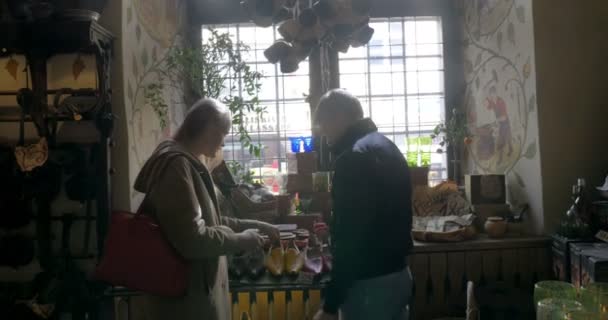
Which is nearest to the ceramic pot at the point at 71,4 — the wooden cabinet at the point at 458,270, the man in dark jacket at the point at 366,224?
the man in dark jacket at the point at 366,224

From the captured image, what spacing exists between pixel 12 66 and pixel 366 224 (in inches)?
71.1

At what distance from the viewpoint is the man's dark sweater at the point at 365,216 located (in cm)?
161

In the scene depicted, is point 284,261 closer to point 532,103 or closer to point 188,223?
point 188,223

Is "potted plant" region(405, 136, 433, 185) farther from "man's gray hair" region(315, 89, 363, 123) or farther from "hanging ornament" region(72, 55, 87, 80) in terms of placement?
"hanging ornament" region(72, 55, 87, 80)

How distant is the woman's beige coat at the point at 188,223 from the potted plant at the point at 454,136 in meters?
1.91

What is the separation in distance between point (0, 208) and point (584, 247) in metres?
2.52

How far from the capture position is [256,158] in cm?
332

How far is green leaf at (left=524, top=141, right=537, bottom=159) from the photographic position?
2.43m

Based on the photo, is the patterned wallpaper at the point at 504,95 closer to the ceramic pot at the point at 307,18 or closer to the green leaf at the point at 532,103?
the green leaf at the point at 532,103

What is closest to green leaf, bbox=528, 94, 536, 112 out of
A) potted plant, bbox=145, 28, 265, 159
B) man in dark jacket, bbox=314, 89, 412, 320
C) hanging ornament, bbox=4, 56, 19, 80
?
man in dark jacket, bbox=314, 89, 412, 320

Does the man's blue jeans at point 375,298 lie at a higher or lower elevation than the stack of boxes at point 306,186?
lower

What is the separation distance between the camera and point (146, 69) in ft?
8.55

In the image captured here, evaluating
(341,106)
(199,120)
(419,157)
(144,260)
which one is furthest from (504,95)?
(144,260)

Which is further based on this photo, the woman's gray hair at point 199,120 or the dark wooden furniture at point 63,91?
the dark wooden furniture at point 63,91
